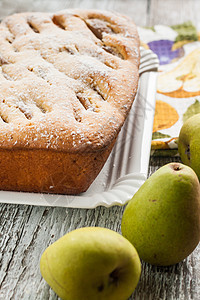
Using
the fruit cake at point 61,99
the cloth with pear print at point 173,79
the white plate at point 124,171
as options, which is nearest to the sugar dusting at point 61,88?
the fruit cake at point 61,99

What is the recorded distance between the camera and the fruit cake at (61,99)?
35.6 inches

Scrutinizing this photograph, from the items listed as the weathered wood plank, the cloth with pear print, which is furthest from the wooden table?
the cloth with pear print

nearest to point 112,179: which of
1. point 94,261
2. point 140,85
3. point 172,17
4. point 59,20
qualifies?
point 94,261

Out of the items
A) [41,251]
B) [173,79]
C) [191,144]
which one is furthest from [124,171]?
[173,79]

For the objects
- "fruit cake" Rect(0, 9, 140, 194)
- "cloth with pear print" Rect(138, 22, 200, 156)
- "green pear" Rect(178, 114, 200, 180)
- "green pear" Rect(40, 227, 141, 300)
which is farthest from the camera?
"cloth with pear print" Rect(138, 22, 200, 156)

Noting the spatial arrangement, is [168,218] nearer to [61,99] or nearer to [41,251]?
[41,251]

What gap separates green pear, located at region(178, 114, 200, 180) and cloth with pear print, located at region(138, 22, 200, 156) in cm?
8

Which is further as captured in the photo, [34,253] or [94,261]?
[34,253]

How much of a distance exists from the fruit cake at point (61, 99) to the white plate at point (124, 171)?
0.04m

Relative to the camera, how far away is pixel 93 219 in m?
0.96

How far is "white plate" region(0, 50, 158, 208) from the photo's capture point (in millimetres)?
906

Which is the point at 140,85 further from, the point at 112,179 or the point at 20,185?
the point at 20,185

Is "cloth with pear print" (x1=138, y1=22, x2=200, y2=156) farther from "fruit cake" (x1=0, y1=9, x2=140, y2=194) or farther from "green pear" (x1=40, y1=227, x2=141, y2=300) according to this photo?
"green pear" (x1=40, y1=227, x2=141, y2=300)

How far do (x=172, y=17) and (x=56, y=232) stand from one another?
1485 millimetres
